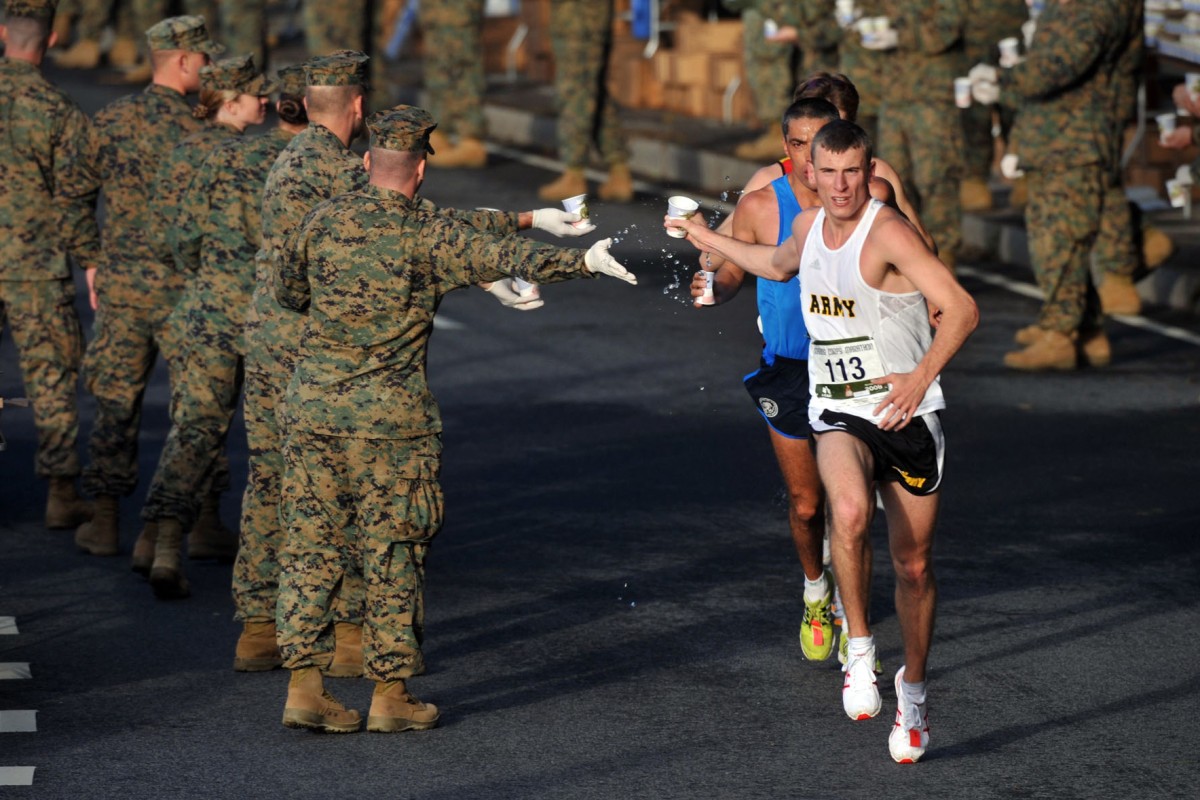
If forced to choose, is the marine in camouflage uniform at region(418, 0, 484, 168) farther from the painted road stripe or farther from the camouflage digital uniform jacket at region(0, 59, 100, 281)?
the painted road stripe

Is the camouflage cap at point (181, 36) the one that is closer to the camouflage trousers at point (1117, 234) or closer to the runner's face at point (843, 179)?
the runner's face at point (843, 179)

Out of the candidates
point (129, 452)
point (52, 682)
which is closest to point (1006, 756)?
point (52, 682)

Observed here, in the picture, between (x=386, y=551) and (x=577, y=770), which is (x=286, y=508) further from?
(x=577, y=770)

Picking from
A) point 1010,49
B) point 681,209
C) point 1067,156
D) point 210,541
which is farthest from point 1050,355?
point 681,209

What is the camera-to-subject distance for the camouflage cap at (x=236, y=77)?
29.3 ft

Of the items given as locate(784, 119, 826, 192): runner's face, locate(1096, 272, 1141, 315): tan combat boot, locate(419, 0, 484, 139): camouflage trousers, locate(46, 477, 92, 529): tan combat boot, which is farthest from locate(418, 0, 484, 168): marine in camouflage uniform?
locate(784, 119, 826, 192): runner's face

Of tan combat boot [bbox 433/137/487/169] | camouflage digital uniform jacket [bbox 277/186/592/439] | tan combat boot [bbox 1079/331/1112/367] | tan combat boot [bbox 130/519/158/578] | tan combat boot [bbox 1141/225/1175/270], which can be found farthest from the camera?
tan combat boot [bbox 433/137/487/169]

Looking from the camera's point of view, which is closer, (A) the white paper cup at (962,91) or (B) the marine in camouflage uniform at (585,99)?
(A) the white paper cup at (962,91)

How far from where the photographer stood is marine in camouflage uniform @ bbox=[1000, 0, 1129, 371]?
1317 cm

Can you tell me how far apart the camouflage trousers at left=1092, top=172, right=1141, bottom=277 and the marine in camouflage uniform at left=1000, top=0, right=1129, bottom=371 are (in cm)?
29

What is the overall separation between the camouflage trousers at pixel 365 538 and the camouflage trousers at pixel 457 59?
14.4 metres

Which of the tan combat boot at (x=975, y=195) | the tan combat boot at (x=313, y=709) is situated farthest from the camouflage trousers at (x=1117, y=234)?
the tan combat boot at (x=313, y=709)

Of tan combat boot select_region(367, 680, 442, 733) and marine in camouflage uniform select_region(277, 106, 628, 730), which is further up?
marine in camouflage uniform select_region(277, 106, 628, 730)

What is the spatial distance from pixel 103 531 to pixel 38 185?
5.50 ft
